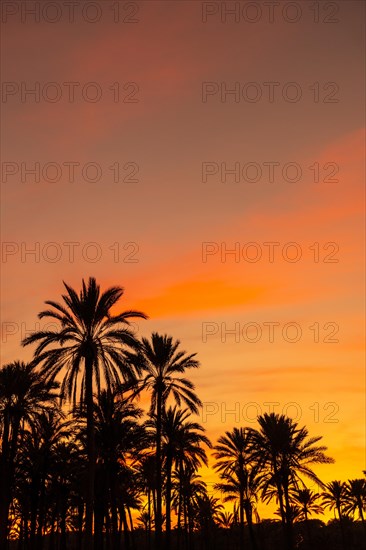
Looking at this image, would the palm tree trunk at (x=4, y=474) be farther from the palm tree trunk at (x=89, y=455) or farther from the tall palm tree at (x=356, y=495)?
the tall palm tree at (x=356, y=495)

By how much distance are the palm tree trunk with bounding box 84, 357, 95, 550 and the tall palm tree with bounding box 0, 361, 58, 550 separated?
1355 cm

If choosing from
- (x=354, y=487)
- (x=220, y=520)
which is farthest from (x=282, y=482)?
(x=220, y=520)

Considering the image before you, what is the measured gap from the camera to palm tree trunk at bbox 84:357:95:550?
106ft

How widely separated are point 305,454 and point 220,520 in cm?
7490

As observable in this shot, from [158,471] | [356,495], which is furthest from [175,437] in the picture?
[356,495]

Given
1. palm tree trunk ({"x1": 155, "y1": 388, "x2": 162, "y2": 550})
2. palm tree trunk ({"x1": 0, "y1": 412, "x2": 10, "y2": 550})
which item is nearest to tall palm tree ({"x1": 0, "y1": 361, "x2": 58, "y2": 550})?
palm tree trunk ({"x1": 0, "y1": 412, "x2": 10, "y2": 550})

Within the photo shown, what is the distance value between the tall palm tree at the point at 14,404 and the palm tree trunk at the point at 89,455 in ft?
44.5

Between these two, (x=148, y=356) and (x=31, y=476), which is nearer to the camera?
(x=148, y=356)

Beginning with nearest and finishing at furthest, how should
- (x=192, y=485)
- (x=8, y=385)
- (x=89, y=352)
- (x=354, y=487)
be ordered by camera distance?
(x=89, y=352), (x=8, y=385), (x=192, y=485), (x=354, y=487)

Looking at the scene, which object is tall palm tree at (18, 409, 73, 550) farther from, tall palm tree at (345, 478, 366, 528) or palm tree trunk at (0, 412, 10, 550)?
tall palm tree at (345, 478, 366, 528)

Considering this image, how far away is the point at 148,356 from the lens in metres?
48.9

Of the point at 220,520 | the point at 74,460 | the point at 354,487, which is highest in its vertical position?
the point at 74,460

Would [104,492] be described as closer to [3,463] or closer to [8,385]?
[3,463]

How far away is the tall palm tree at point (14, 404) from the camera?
160 feet
